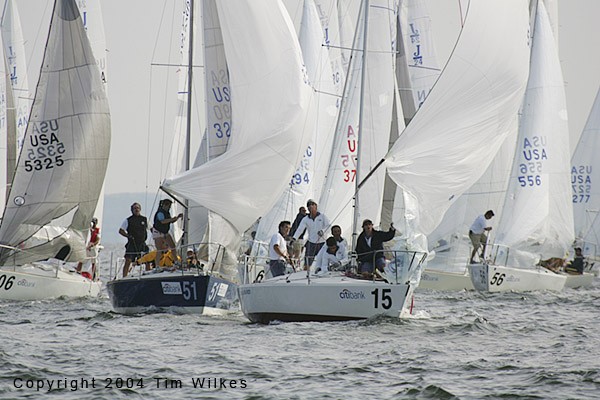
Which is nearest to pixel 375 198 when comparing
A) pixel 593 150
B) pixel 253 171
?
pixel 253 171

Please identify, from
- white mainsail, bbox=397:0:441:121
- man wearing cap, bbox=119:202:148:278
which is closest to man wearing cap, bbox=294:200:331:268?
man wearing cap, bbox=119:202:148:278

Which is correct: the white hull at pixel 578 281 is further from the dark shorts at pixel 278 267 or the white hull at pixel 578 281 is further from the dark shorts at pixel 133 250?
the dark shorts at pixel 278 267

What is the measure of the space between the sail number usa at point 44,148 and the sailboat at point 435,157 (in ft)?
19.1

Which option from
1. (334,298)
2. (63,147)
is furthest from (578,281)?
(334,298)

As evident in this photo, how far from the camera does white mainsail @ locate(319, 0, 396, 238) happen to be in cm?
2688

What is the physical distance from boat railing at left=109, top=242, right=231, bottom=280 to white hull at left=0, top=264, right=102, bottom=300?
2.86 metres

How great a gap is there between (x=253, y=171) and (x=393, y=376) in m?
6.87

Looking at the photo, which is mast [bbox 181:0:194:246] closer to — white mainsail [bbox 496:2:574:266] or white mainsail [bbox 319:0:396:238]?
white mainsail [bbox 319:0:396:238]

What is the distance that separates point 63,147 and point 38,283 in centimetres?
248

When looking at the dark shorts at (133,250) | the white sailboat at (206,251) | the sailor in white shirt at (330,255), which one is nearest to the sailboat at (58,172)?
the dark shorts at (133,250)

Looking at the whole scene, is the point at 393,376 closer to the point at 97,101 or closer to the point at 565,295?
the point at 97,101

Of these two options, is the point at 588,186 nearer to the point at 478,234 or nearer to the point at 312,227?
the point at 478,234

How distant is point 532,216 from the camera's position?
3102 cm

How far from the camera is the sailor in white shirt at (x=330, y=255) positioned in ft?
Result: 60.3
